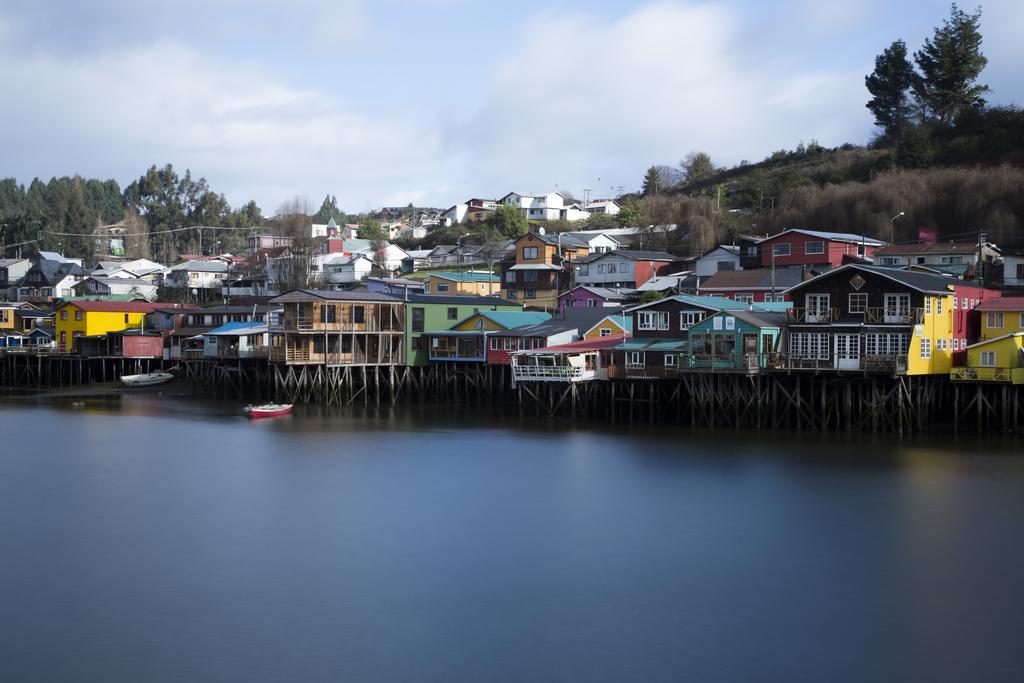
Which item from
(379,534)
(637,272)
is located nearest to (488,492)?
(379,534)

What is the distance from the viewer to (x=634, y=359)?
1618 inches

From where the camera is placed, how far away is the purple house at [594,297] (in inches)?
2256

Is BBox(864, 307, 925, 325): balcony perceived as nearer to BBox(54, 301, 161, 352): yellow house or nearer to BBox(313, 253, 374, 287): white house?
BBox(54, 301, 161, 352): yellow house

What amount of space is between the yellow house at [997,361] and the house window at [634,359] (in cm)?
1194

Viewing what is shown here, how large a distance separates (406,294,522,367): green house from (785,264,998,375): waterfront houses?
809 inches

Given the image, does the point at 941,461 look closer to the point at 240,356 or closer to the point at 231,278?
the point at 240,356

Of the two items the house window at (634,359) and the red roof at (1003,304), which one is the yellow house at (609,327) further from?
the red roof at (1003,304)

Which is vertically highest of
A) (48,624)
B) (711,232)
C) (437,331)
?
(711,232)

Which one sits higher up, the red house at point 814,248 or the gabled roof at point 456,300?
the red house at point 814,248

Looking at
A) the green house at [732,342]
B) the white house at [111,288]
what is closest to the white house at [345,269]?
the white house at [111,288]

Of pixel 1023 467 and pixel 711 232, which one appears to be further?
pixel 711 232

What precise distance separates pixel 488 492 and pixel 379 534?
5.21 metres

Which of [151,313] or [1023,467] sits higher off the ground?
[151,313]

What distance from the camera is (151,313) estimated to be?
6316cm
